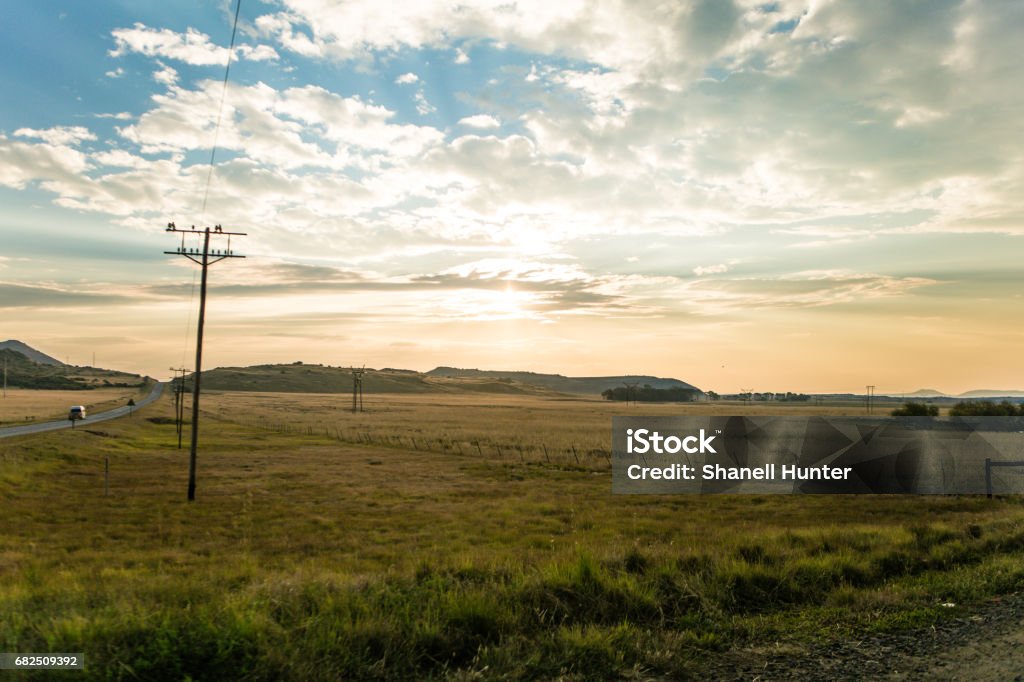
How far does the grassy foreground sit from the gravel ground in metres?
0.31

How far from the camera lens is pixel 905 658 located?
22.1ft

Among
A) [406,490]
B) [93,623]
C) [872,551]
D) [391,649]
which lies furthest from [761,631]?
[406,490]

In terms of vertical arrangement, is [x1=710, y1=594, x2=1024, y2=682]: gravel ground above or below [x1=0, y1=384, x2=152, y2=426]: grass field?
above

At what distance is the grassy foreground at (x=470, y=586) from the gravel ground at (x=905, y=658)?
0.31 m

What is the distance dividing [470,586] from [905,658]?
5.10m

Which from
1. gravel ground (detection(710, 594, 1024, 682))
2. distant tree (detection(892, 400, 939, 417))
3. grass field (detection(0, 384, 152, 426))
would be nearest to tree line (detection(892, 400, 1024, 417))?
distant tree (detection(892, 400, 939, 417))

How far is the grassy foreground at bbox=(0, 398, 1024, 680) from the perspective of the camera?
21.0 feet

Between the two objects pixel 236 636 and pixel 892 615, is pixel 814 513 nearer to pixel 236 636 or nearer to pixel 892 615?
pixel 892 615

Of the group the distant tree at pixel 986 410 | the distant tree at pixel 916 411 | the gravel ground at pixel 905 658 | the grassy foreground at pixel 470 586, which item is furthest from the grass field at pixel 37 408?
the distant tree at pixel 986 410

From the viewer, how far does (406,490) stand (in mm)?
31531

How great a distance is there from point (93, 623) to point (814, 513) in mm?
23846

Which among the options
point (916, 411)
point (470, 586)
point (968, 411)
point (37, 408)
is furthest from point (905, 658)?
point (37, 408)

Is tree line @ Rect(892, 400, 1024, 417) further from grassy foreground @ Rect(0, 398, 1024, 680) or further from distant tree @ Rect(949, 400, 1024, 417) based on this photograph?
grassy foreground @ Rect(0, 398, 1024, 680)

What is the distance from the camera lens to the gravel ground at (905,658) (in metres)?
6.34
